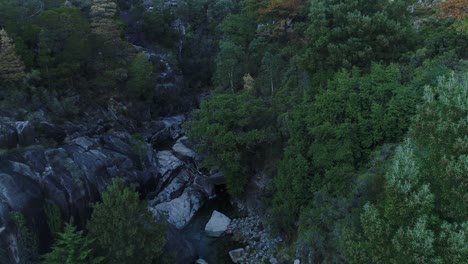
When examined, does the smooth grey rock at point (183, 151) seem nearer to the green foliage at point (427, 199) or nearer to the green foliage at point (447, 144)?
the green foliage at point (427, 199)

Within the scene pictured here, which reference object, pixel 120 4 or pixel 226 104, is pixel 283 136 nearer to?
pixel 226 104

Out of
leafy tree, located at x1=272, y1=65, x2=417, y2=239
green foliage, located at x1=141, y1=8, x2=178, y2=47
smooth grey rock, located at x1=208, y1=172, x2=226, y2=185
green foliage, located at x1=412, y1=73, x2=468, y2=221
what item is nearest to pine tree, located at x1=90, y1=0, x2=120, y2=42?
green foliage, located at x1=141, y1=8, x2=178, y2=47

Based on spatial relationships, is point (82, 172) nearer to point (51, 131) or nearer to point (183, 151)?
point (51, 131)

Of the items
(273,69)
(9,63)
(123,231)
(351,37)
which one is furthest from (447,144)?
(9,63)

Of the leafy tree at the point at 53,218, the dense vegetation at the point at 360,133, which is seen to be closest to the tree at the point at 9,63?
the leafy tree at the point at 53,218

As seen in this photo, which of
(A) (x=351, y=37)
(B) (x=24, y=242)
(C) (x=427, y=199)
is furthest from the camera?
(A) (x=351, y=37)

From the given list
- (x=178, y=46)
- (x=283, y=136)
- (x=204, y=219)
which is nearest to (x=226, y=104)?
(x=283, y=136)
